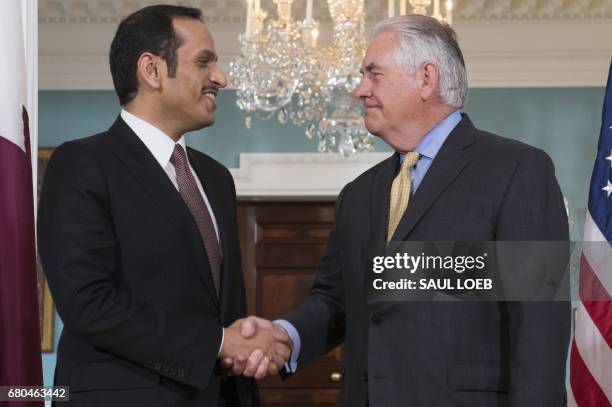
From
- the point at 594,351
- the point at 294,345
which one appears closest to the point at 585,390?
the point at 594,351

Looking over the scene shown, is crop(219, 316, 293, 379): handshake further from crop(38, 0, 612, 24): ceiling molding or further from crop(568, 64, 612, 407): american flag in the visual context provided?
crop(38, 0, 612, 24): ceiling molding

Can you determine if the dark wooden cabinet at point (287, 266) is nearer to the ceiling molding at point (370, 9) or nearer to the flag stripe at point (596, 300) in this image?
the ceiling molding at point (370, 9)

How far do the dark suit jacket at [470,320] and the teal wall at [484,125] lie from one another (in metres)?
3.57

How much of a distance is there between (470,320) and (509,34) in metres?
3.98

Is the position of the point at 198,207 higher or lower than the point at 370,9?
lower

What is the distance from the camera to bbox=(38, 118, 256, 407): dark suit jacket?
2025 millimetres

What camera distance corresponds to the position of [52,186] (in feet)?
6.95

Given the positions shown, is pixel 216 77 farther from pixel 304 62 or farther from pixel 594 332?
pixel 304 62

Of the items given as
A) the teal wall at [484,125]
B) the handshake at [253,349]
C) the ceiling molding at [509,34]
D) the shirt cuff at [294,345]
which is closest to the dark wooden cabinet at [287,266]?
the teal wall at [484,125]

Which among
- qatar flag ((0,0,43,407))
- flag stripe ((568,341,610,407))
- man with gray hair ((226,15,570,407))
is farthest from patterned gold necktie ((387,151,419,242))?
flag stripe ((568,341,610,407))

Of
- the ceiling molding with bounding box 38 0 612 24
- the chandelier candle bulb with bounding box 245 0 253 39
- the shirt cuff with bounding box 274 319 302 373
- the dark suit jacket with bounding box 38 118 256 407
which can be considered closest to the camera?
the dark suit jacket with bounding box 38 118 256 407

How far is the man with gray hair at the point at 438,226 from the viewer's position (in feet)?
6.64

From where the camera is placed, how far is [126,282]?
209 cm

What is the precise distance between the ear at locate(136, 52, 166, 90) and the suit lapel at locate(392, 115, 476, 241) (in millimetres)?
657
